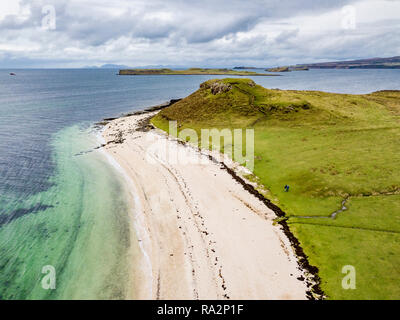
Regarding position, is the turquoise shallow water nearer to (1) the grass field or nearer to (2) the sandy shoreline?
(2) the sandy shoreline

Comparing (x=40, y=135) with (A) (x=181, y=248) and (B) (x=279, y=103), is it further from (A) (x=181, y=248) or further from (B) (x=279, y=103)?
(B) (x=279, y=103)

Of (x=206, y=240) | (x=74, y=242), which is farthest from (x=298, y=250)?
(x=74, y=242)

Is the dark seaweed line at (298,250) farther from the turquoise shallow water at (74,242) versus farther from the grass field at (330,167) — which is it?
the turquoise shallow water at (74,242)

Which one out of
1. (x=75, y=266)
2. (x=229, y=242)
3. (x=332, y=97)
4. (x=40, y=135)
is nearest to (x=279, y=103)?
(x=332, y=97)

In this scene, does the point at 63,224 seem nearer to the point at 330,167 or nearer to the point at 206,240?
the point at 206,240

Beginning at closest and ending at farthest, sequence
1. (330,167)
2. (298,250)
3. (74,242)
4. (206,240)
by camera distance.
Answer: (298,250), (206,240), (74,242), (330,167)

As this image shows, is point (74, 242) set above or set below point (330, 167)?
below

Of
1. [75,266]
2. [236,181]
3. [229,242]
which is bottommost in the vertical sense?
[75,266]
